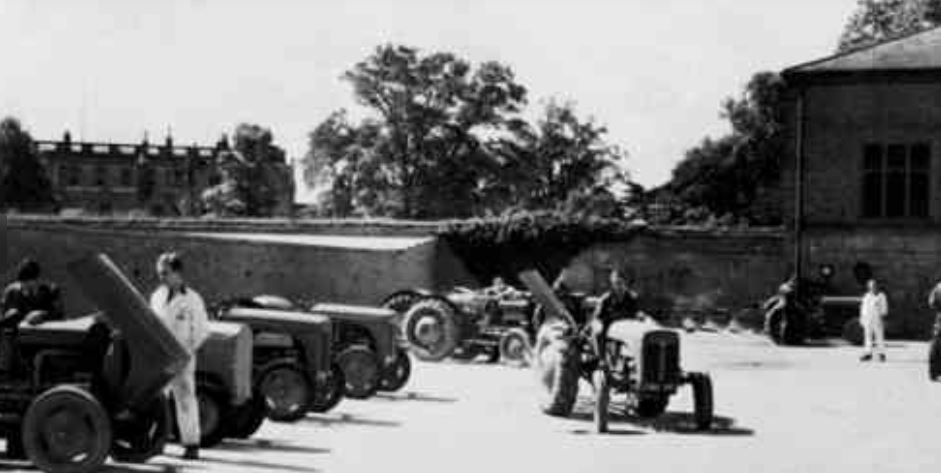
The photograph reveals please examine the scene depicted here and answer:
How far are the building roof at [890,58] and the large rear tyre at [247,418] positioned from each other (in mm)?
23896

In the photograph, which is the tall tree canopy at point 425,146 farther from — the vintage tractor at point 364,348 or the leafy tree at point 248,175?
the vintage tractor at point 364,348

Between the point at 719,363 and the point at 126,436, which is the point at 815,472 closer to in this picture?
the point at 126,436

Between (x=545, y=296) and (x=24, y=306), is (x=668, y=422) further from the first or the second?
(x=24, y=306)

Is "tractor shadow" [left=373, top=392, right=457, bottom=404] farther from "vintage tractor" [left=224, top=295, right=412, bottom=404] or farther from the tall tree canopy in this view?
the tall tree canopy

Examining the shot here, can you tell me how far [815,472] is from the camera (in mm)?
11594

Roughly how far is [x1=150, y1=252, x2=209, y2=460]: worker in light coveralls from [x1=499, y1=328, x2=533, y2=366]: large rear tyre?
11.9 meters

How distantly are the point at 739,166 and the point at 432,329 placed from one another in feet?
154

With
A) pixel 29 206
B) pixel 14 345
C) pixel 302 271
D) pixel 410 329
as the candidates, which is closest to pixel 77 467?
pixel 14 345

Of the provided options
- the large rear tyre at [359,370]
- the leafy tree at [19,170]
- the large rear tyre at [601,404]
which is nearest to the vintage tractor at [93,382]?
the large rear tyre at [601,404]

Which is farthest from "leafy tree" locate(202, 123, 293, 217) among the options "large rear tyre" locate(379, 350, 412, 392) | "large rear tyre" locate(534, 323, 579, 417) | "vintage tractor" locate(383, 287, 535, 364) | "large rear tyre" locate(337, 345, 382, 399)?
"large rear tyre" locate(534, 323, 579, 417)

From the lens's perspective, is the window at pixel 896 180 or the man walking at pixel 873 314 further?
the window at pixel 896 180

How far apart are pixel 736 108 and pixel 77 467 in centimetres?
6218

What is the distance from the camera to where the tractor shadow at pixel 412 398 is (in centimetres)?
1755

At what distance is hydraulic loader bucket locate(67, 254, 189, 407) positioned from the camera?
413 inches
